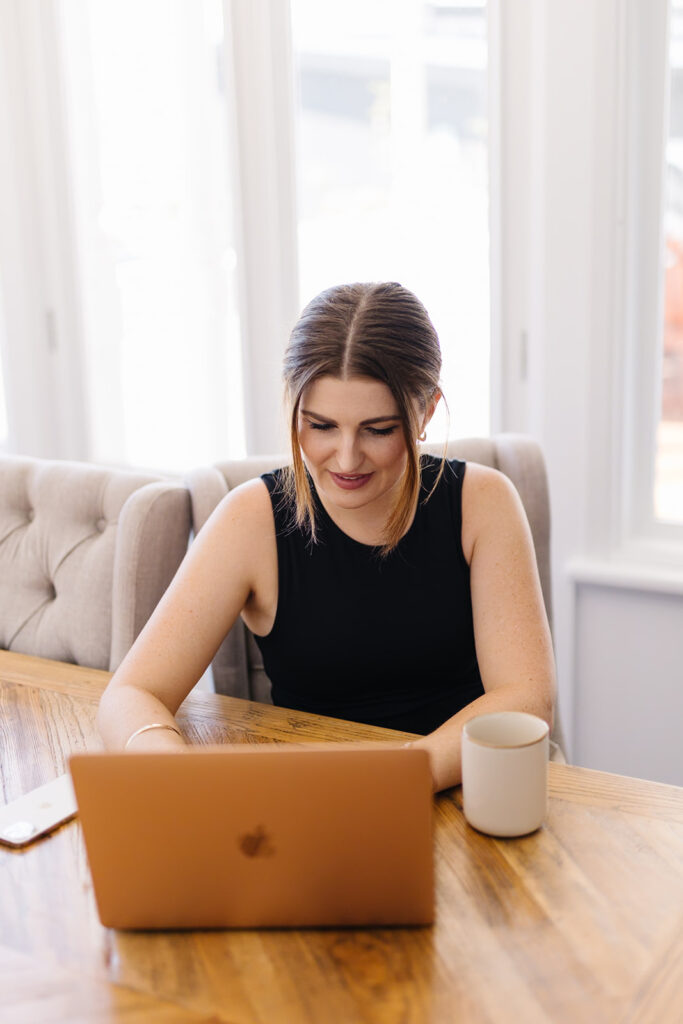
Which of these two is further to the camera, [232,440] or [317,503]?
[232,440]

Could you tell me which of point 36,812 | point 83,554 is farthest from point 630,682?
point 36,812

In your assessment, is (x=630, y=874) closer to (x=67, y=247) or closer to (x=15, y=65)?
(x=67, y=247)

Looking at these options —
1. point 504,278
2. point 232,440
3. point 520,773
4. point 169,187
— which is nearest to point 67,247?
point 169,187

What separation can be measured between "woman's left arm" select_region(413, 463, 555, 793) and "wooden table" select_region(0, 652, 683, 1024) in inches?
7.3

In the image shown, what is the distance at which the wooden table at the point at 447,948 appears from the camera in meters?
0.75

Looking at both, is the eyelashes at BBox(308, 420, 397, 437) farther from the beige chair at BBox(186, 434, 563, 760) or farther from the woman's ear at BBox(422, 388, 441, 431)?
the beige chair at BBox(186, 434, 563, 760)

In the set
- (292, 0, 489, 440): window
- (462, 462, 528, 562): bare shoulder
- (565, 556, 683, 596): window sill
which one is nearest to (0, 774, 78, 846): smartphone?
(462, 462, 528, 562): bare shoulder

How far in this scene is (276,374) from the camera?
246 centimetres

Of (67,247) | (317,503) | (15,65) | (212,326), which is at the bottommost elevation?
(317,503)

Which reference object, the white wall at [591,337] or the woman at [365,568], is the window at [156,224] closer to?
the white wall at [591,337]

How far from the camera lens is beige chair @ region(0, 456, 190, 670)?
59.5 inches

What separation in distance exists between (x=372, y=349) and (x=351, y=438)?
0.36 ft

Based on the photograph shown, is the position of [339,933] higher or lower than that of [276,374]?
lower

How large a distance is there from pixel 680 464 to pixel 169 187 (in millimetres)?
1395
